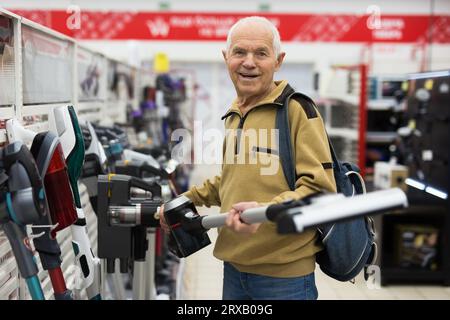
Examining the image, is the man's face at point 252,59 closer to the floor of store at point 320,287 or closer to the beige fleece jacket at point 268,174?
the beige fleece jacket at point 268,174

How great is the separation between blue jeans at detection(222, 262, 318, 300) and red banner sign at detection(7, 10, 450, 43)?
11.7 metres

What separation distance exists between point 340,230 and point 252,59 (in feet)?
1.89

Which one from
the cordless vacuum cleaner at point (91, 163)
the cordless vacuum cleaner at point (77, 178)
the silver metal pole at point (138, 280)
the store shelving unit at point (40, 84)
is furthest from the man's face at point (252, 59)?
the silver metal pole at point (138, 280)

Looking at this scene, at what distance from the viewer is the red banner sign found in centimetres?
1310

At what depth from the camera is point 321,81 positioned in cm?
1052

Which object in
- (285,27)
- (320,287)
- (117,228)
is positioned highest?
(285,27)

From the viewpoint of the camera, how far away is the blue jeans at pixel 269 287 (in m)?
1.79

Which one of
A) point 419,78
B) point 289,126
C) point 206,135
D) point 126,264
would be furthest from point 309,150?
point 419,78

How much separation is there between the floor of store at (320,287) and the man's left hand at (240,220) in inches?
16.3

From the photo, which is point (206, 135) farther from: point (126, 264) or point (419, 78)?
point (419, 78)

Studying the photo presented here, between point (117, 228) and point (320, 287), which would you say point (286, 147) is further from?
point (117, 228)

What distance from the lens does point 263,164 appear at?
175 cm

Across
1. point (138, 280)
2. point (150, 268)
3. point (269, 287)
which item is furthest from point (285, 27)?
point (269, 287)

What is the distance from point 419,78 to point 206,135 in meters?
3.84
